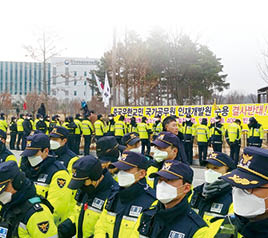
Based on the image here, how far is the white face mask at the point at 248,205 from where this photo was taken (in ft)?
6.93

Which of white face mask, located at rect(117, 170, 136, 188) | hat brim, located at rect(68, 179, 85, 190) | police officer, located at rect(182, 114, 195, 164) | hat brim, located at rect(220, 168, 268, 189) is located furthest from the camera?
police officer, located at rect(182, 114, 195, 164)

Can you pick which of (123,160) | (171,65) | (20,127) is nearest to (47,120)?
(20,127)

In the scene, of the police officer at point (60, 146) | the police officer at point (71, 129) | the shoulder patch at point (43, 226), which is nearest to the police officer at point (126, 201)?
the shoulder patch at point (43, 226)

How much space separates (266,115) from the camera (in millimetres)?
15711

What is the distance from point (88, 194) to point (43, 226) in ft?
2.74

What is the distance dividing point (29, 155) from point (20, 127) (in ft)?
48.9

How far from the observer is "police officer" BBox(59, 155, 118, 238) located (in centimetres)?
378

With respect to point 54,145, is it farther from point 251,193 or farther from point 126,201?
point 251,193

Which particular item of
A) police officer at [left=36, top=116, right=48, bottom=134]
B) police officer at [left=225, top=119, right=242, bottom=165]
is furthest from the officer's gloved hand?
police officer at [left=36, top=116, right=48, bottom=134]

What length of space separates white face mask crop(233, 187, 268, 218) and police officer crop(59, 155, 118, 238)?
195 cm

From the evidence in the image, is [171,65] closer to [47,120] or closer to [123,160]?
[47,120]

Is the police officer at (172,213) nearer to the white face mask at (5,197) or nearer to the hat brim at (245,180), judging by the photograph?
the hat brim at (245,180)

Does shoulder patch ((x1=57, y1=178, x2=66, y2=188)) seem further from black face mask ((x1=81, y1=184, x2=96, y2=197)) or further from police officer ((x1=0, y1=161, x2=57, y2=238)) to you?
police officer ((x1=0, y1=161, x2=57, y2=238))

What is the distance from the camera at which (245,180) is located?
2.10 m
